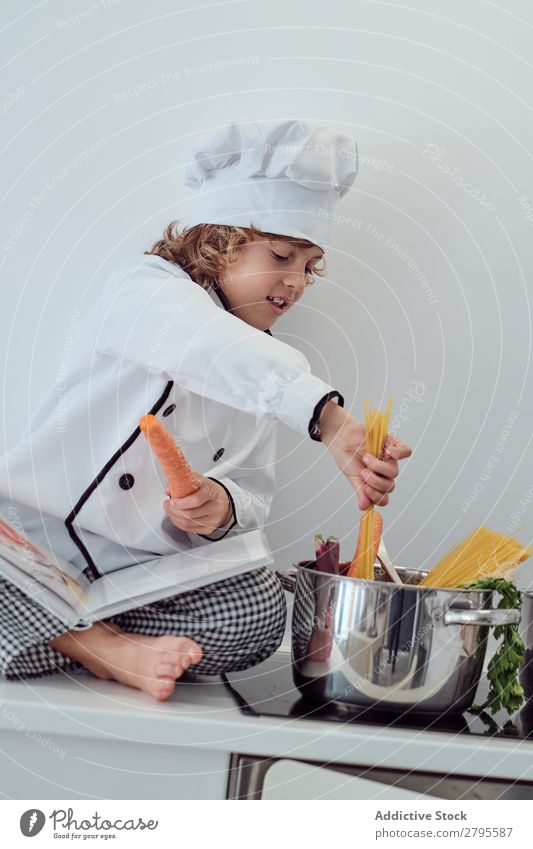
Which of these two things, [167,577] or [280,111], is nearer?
[167,577]

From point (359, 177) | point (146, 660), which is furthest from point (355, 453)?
point (359, 177)

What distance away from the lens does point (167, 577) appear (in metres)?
0.72

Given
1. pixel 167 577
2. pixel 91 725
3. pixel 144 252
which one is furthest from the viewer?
pixel 144 252

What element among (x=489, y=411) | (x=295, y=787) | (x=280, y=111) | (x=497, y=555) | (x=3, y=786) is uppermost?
(x=280, y=111)

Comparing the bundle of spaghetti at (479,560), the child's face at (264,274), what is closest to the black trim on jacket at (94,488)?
the child's face at (264,274)

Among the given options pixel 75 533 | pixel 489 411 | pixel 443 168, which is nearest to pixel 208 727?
pixel 75 533

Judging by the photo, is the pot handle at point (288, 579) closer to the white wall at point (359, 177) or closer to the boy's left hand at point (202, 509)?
the boy's left hand at point (202, 509)

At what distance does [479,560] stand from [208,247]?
39 cm

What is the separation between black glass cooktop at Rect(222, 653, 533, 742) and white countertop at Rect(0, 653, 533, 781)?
1cm

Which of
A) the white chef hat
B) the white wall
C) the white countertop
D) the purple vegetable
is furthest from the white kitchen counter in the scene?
the white chef hat

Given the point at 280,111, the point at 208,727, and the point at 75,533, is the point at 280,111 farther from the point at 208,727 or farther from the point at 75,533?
the point at 208,727

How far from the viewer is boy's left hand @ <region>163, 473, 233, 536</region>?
75 centimetres

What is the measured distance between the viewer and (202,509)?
2.54 feet
